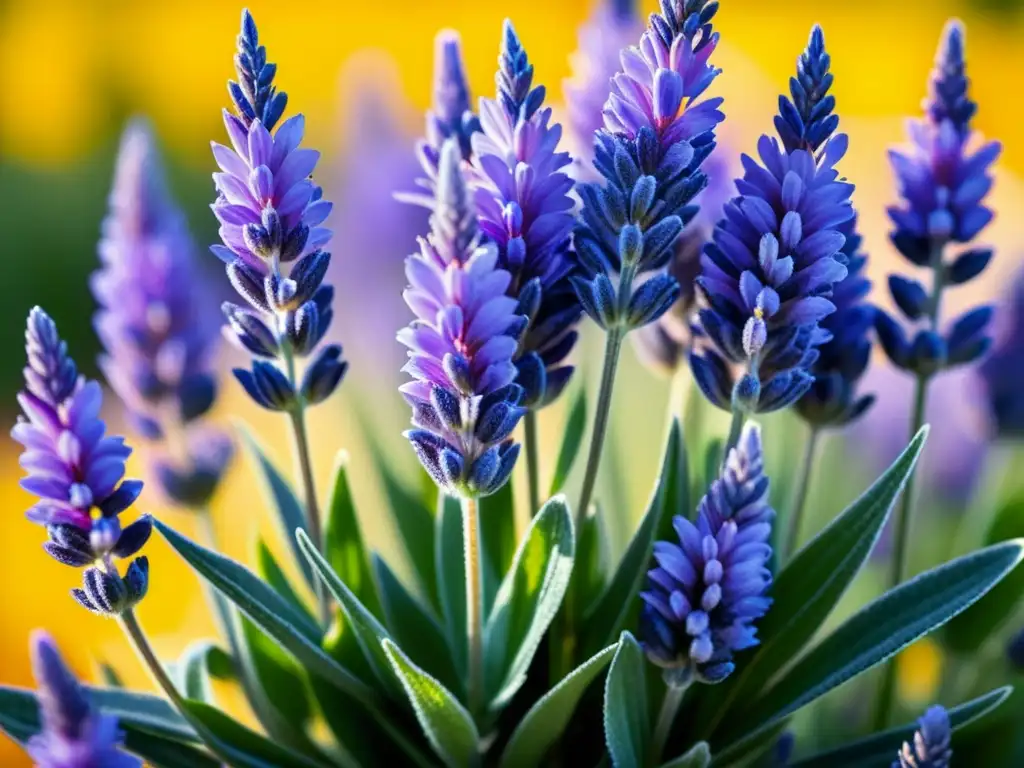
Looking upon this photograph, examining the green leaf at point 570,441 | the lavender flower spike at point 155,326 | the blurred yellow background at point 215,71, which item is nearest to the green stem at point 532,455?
the green leaf at point 570,441

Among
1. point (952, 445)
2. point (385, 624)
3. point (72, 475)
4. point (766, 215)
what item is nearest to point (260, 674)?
point (385, 624)

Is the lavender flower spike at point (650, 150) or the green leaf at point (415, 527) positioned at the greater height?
the lavender flower spike at point (650, 150)

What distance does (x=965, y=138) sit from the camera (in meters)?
0.49

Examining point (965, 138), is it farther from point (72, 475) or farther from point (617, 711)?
point (72, 475)

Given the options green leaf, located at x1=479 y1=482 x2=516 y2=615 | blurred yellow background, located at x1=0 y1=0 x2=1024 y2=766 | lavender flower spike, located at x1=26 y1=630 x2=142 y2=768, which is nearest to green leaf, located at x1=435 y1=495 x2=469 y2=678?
green leaf, located at x1=479 y1=482 x2=516 y2=615

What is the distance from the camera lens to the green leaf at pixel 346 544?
499 mm

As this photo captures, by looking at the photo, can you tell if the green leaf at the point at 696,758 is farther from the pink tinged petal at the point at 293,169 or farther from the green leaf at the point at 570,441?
the pink tinged petal at the point at 293,169

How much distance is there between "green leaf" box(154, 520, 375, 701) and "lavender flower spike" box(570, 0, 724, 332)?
0.17 meters

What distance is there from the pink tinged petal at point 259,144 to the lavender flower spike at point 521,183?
0.07m

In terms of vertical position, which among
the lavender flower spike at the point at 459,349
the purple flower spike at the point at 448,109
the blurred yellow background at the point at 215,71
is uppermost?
the blurred yellow background at the point at 215,71

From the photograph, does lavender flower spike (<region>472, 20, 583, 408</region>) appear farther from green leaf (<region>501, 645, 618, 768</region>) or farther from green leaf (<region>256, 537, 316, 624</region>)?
green leaf (<region>256, 537, 316, 624</region>)

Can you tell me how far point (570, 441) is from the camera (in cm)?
51

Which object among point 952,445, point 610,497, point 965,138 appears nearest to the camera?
point 965,138

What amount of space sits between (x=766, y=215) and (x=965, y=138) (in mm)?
179
